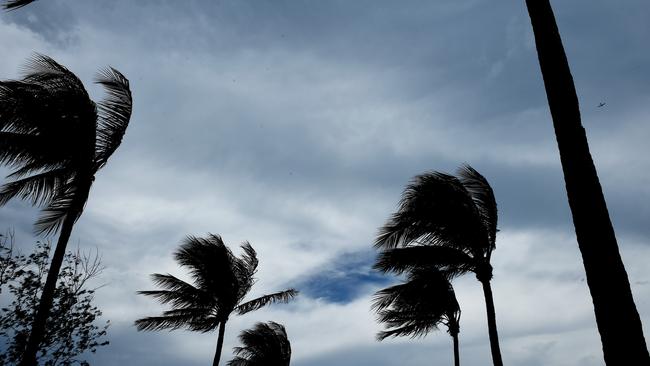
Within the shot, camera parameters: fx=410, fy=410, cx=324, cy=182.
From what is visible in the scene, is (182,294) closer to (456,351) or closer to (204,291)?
(204,291)

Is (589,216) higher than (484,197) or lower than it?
lower

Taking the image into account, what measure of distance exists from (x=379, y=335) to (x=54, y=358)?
12121 millimetres

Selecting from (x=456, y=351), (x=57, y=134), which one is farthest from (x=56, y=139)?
(x=456, y=351)

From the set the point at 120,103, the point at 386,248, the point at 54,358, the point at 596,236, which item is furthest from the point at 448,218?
the point at 54,358

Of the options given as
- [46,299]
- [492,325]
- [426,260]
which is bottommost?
[46,299]

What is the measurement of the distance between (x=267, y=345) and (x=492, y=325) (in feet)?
48.8

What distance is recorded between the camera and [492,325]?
34.3ft

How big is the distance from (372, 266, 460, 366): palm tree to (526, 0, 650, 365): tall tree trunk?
8174mm

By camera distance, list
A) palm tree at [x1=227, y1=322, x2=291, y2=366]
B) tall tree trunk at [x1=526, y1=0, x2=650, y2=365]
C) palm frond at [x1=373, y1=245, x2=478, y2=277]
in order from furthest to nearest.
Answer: palm tree at [x1=227, y1=322, x2=291, y2=366]
palm frond at [x1=373, y1=245, x2=478, y2=277]
tall tree trunk at [x1=526, y1=0, x2=650, y2=365]

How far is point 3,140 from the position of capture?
7258 millimetres

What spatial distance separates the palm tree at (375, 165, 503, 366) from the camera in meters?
10.9

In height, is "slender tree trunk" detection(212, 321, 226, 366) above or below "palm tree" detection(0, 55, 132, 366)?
below

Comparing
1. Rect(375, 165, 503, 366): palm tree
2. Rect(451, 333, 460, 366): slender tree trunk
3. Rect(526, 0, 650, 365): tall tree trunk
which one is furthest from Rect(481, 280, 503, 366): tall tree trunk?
Rect(526, 0, 650, 365): tall tree trunk

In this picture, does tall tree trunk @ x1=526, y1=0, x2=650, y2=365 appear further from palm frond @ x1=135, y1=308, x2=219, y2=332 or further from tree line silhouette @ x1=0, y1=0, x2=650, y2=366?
palm frond @ x1=135, y1=308, x2=219, y2=332
